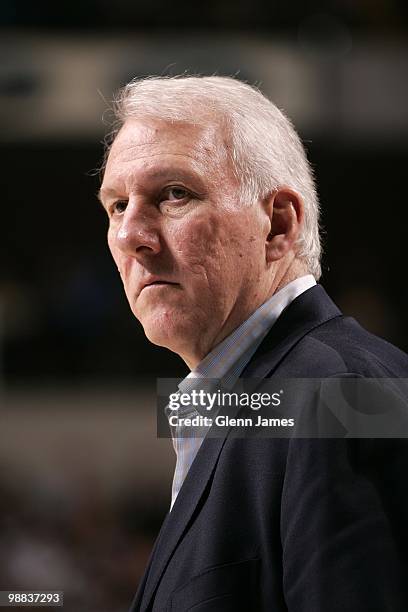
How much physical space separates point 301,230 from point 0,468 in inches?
42.7

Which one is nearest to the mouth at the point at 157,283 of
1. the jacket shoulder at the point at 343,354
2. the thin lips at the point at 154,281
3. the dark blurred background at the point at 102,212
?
the thin lips at the point at 154,281

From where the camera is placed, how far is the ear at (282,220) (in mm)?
749

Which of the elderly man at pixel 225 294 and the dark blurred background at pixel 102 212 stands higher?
the dark blurred background at pixel 102 212

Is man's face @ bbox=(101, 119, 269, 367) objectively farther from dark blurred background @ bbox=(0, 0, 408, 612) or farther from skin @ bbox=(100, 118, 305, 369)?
dark blurred background @ bbox=(0, 0, 408, 612)

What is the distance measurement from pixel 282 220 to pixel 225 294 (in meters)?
0.08

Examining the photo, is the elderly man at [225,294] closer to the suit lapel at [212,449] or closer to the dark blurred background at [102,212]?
the suit lapel at [212,449]

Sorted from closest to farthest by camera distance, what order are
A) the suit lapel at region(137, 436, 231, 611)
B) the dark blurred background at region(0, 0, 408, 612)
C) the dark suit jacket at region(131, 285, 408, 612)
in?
1. the dark suit jacket at region(131, 285, 408, 612)
2. the suit lapel at region(137, 436, 231, 611)
3. the dark blurred background at region(0, 0, 408, 612)

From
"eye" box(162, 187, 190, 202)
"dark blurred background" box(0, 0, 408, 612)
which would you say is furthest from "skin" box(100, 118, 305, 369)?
"dark blurred background" box(0, 0, 408, 612)

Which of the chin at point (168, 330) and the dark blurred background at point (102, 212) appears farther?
the dark blurred background at point (102, 212)

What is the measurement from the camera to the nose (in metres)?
0.73

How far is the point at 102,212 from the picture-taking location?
6.68 feet

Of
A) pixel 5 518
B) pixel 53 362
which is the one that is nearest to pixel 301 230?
pixel 5 518

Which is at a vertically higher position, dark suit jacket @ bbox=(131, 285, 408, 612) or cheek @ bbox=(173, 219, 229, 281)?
cheek @ bbox=(173, 219, 229, 281)

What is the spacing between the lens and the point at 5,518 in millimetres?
1540
